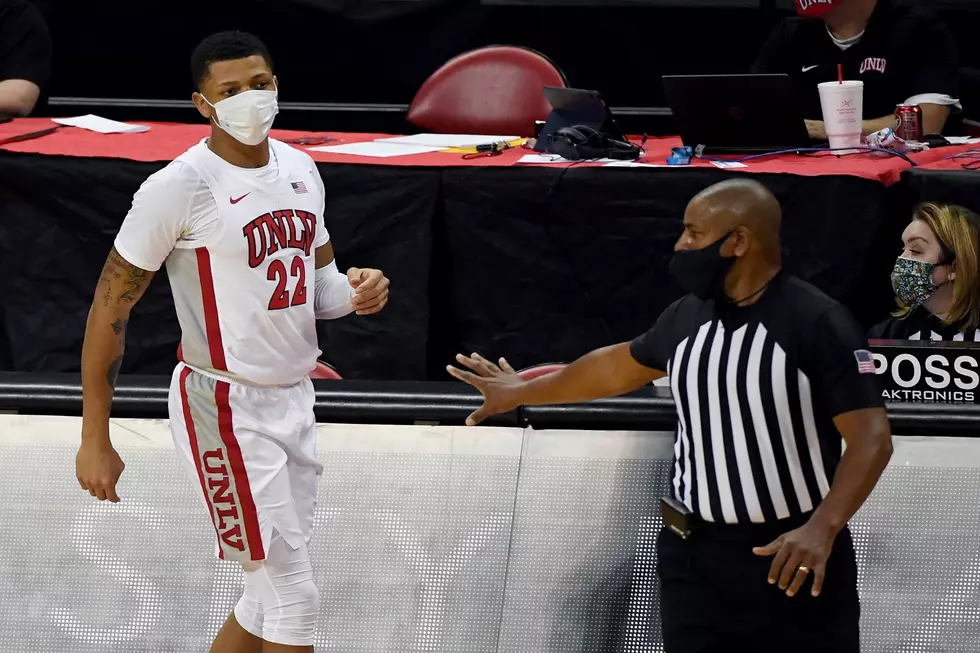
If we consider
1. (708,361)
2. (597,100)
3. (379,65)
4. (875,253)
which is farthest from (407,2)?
(708,361)

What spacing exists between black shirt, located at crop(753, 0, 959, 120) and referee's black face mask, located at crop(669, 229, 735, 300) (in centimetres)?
293

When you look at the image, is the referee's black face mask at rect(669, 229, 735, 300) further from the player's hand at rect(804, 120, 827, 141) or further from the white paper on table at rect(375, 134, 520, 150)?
the player's hand at rect(804, 120, 827, 141)

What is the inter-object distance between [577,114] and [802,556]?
2547 mm

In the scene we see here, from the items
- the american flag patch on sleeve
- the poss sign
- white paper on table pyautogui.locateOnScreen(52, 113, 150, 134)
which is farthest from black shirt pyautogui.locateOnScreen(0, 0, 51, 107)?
the american flag patch on sleeve

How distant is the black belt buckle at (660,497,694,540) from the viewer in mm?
2164

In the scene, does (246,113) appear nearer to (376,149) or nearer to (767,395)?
(767,395)

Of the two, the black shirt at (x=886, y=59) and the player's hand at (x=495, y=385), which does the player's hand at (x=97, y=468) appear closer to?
the player's hand at (x=495, y=385)

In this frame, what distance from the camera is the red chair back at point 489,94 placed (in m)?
5.02

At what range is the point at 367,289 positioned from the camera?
238cm

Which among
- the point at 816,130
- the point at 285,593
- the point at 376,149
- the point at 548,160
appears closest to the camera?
the point at 285,593

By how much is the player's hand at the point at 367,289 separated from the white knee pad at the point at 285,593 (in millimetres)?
462

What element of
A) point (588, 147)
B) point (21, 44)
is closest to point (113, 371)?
point (588, 147)

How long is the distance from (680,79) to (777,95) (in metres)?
0.31

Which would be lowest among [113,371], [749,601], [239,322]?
[749,601]
